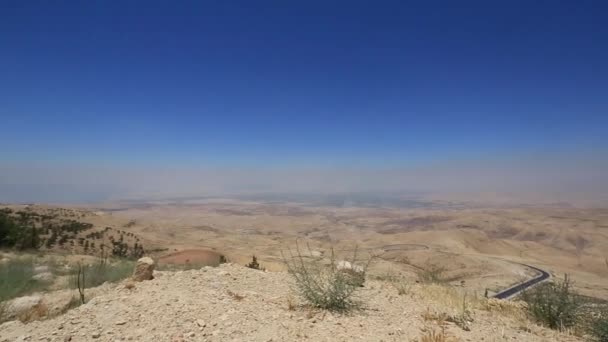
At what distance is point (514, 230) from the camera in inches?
4252

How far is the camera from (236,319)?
4.99 metres

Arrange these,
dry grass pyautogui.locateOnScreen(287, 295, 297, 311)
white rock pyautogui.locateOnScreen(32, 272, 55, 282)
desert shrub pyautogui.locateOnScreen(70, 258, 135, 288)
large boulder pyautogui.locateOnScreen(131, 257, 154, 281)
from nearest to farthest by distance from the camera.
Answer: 1. dry grass pyautogui.locateOnScreen(287, 295, 297, 311)
2. large boulder pyautogui.locateOnScreen(131, 257, 154, 281)
3. desert shrub pyautogui.locateOnScreen(70, 258, 135, 288)
4. white rock pyautogui.locateOnScreen(32, 272, 55, 282)

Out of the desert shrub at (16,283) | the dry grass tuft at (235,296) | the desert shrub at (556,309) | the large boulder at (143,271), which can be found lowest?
the desert shrub at (556,309)

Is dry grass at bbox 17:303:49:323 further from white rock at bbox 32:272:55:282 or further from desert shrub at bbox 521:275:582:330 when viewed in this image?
desert shrub at bbox 521:275:582:330

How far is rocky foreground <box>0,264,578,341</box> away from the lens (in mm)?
4508

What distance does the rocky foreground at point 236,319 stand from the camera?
4508mm

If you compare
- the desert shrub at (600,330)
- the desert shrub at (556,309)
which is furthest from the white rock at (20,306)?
the desert shrub at (556,309)

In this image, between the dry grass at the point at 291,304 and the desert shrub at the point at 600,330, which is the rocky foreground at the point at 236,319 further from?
the desert shrub at the point at 600,330

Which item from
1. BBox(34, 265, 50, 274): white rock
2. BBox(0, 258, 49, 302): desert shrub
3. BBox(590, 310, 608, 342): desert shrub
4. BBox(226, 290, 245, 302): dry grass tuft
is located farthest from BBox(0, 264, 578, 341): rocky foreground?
BBox(34, 265, 50, 274): white rock

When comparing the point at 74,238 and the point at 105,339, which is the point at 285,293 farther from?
the point at 74,238

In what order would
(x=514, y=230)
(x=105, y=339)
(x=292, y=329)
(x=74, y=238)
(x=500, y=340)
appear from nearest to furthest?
(x=105, y=339) → (x=292, y=329) → (x=500, y=340) → (x=74, y=238) → (x=514, y=230)

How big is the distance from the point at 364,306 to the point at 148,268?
4.14 meters

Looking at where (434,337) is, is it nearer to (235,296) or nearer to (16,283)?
(235,296)

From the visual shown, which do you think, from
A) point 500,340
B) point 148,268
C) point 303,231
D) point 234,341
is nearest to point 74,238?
point 148,268
